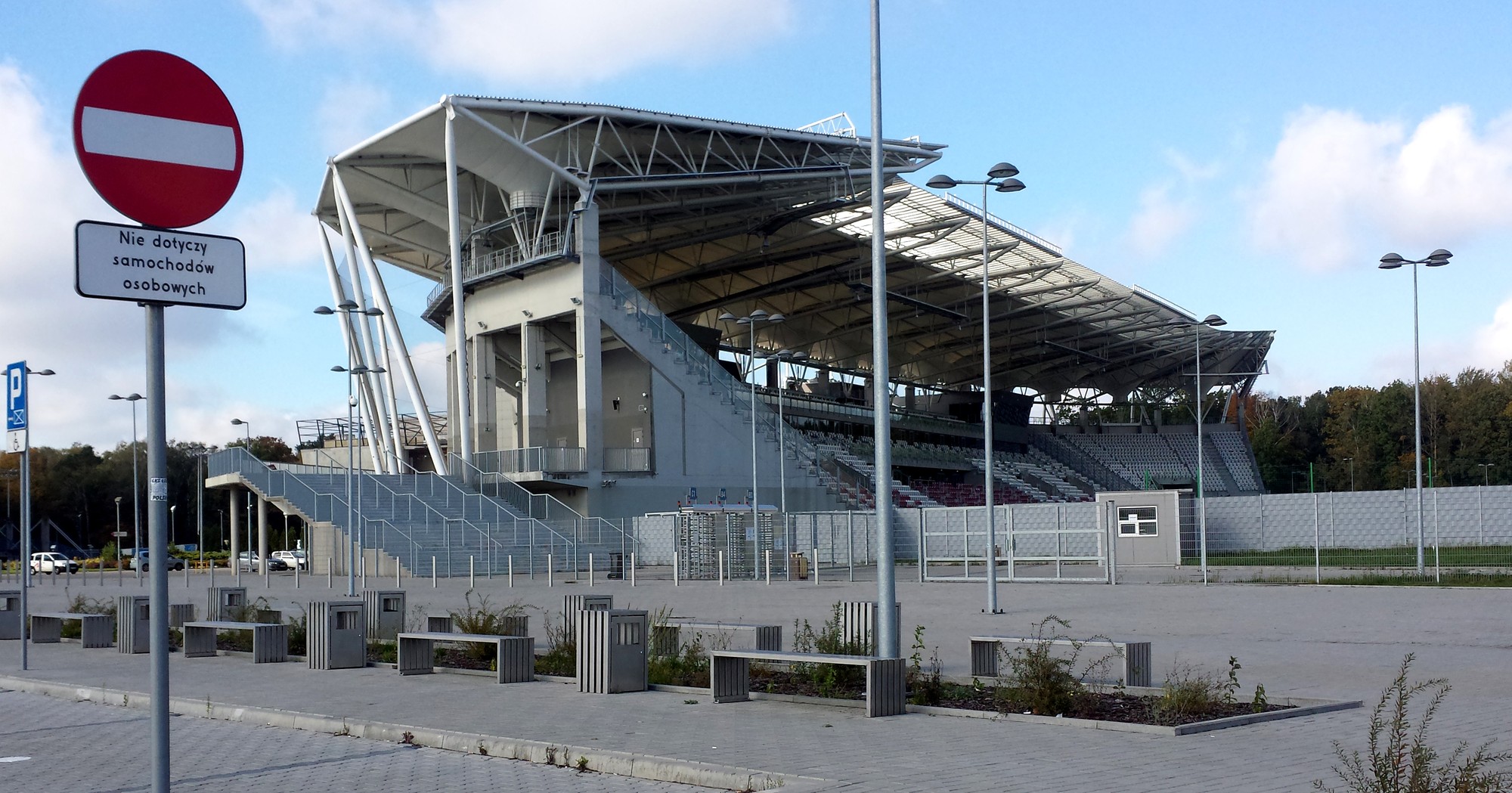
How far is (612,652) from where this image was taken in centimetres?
1229

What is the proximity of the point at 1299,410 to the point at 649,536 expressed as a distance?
9213cm

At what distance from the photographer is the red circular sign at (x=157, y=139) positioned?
194 inches

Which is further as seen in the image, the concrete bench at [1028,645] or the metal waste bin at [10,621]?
the metal waste bin at [10,621]

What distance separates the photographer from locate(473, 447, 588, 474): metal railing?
54.2 meters

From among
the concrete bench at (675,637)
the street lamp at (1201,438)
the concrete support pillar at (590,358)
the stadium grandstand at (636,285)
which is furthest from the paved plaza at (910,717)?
the concrete support pillar at (590,358)

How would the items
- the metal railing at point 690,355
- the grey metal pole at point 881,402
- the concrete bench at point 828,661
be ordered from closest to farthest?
1. the concrete bench at point 828,661
2. the grey metal pole at point 881,402
3. the metal railing at point 690,355

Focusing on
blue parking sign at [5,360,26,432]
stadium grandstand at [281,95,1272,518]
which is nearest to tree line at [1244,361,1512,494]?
stadium grandstand at [281,95,1272,518]

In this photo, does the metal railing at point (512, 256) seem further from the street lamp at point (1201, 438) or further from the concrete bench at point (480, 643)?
the concrete bench at point (480, 643)

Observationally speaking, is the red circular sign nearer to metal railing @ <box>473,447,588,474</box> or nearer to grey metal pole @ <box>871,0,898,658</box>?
grey metal pole @ <box>871,0,898,658</box>

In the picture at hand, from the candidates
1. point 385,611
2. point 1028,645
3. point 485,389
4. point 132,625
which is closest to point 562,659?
point 1028,645

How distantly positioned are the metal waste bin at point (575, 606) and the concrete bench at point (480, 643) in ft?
1.71

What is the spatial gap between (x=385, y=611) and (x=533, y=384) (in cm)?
3826

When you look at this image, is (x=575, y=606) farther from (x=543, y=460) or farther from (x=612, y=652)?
(x=543, y=460)

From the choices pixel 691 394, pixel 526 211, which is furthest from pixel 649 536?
pixel 526 211
